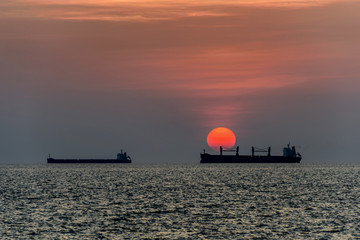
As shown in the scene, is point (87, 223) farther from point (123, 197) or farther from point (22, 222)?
point (123, 197)

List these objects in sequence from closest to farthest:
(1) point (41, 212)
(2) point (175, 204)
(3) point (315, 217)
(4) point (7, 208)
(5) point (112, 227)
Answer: (5) point (112, 227)
(3) point (315, 217)
(1) point (41, 212)
(4) point (7, 208)
(2) point (175, 204)

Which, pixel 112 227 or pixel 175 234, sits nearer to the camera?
pixel 175 234

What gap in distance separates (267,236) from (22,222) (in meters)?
22.0

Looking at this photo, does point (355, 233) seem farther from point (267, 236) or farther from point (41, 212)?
point (41, 212)

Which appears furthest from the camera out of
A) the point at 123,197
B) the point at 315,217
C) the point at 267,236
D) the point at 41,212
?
the point at 123,197

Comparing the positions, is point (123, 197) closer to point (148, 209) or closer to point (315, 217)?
point (148, 209)

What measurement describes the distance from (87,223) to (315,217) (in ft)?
69.2

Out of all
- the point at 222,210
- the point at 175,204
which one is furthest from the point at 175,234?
the point at 175,204

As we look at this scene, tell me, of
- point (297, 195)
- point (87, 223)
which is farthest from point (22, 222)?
point (297, 195)

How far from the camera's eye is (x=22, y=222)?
171 feet

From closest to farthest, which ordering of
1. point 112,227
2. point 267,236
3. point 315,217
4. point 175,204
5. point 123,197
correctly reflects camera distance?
Result: 1. point 267,236
2. point 112,227
3. point 315,217
4. point 175,204
5. point 123,197

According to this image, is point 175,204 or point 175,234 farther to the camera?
point 175,204

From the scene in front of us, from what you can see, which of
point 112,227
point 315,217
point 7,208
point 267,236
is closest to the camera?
point 267,236

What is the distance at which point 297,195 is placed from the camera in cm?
8331
